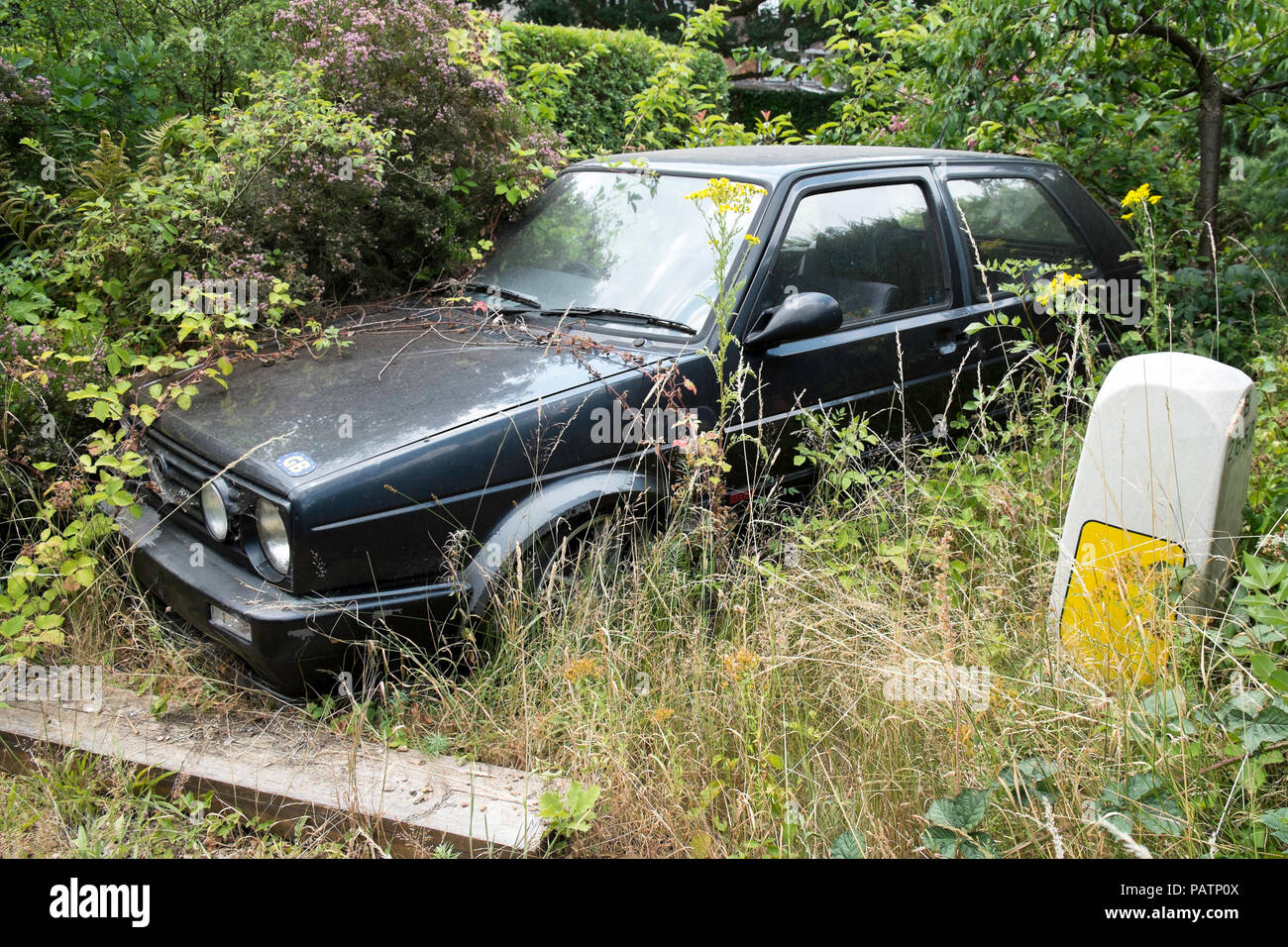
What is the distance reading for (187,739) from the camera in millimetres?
2701

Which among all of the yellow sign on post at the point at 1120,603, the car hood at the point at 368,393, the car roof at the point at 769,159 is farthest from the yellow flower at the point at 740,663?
the car roof at the point at 769,159

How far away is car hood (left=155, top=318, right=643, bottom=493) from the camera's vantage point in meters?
2.68

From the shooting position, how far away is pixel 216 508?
278 centimetres

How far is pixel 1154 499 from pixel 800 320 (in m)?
1.25

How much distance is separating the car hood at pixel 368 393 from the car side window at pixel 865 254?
0.79 meters

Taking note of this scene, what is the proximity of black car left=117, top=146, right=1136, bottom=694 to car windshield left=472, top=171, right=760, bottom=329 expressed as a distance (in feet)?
0.04

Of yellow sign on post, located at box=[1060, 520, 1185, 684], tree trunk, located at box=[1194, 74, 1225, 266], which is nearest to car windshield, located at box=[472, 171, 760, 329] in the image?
yellow sign on post, located at box=[1060, 520, 1185, 684]

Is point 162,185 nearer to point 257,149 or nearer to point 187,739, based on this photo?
point 257,149

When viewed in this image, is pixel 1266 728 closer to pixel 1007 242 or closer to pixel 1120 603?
pixel 1120 603

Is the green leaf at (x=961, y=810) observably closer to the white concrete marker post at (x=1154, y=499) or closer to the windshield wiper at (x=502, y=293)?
the white concrete marker post at (x=1154, y=499)

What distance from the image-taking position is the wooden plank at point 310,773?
2.30 m

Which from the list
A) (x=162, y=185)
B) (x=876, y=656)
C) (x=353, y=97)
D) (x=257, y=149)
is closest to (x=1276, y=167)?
(x=876, y=656)

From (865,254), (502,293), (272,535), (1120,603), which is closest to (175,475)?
(272,535)
